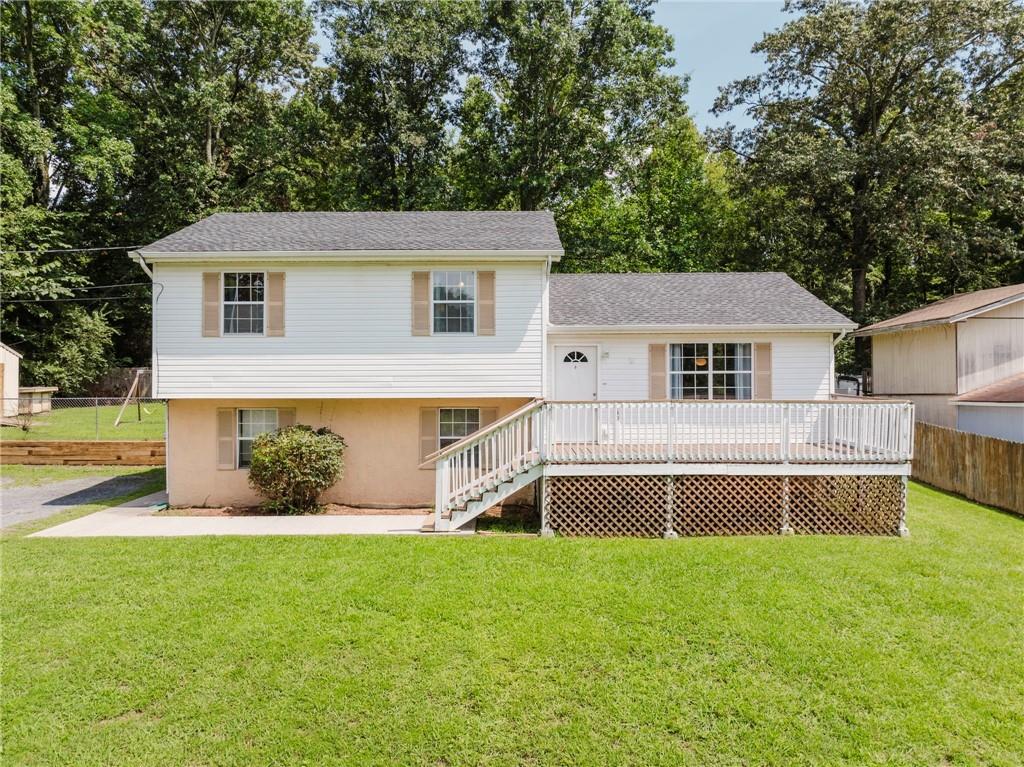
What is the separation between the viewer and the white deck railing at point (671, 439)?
9.02 metres

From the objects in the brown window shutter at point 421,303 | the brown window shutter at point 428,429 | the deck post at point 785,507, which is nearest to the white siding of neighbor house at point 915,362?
the deck post at point 785,507

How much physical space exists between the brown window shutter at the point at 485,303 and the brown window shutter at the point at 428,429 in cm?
199

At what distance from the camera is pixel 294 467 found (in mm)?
9781

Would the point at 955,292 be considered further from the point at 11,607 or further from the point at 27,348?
the point at 27,348

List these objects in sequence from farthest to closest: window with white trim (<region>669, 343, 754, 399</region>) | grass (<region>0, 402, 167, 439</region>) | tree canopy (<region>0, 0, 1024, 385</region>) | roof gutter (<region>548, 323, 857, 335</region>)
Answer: tree canopy (<region>0, 0, 1024, 385</region>), grass (<region>0, 402, 167, 439</region>), window with white trim (<region>669, 343, 754, 399</region>), roof gutter (<region>548, 323, 857, 335</region>)

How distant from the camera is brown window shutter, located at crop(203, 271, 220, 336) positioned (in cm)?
1041

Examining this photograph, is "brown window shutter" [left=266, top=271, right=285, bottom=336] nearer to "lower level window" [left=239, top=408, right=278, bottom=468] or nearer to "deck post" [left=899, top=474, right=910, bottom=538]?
"lower level window" [left=239, top=408, right=278, bottom=468]

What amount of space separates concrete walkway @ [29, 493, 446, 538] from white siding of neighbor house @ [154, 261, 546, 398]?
2.35 metres

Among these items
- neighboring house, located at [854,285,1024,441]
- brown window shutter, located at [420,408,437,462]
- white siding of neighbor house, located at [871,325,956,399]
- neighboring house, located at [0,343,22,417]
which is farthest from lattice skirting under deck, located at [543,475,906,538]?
neighboring house, located at [0,343,22,417]

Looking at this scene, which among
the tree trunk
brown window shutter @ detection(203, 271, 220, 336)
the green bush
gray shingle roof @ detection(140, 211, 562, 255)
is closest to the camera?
the green bush

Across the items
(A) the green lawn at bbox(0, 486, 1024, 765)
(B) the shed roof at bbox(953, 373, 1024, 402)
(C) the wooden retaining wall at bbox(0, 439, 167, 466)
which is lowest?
(A) the green lawn at bbox(0, 486, 1024, 765)

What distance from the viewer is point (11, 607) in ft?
20.0

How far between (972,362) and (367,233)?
16386mm

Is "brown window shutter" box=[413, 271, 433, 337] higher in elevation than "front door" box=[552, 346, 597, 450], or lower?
higher
